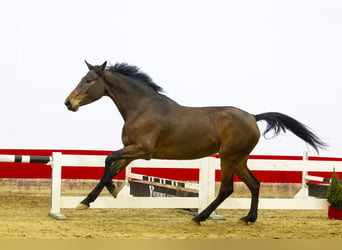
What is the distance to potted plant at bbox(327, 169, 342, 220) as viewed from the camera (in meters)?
6.72

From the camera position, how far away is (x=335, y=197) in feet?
22.1

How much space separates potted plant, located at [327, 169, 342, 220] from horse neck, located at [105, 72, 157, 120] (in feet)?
7.33

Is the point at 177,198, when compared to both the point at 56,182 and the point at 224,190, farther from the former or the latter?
the point at 56,182

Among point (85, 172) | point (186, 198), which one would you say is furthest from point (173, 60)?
point (186, 198)

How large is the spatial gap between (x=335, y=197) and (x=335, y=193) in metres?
0.04

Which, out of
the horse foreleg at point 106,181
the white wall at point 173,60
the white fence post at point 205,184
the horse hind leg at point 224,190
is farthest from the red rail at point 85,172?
the horse hind leg at point 224,190

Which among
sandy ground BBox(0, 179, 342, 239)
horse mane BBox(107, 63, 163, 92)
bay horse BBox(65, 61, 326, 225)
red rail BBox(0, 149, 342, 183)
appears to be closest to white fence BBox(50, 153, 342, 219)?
sandy ground BBox(0, 179, 342, 239)

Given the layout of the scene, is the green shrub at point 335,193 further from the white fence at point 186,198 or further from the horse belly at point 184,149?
the horse belly at point 184,149

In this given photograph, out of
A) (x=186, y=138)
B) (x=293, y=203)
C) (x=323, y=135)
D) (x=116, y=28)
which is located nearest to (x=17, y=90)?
(x=116, y=28)

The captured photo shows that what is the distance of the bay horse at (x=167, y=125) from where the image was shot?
19.5ft

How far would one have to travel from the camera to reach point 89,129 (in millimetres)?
8844

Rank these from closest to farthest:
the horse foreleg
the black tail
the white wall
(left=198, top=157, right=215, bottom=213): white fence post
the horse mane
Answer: the horse foreleg → the horse mane → the black tail → (left=198, top=157, right=215, bottom=213): white fence post → the white wall

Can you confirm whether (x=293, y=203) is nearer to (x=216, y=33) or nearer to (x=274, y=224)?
(x=274, y=224)

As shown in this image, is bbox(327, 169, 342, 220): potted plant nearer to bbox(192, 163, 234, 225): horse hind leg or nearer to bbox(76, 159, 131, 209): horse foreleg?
bbox(192, 163, 234, 225): horse hind leg
